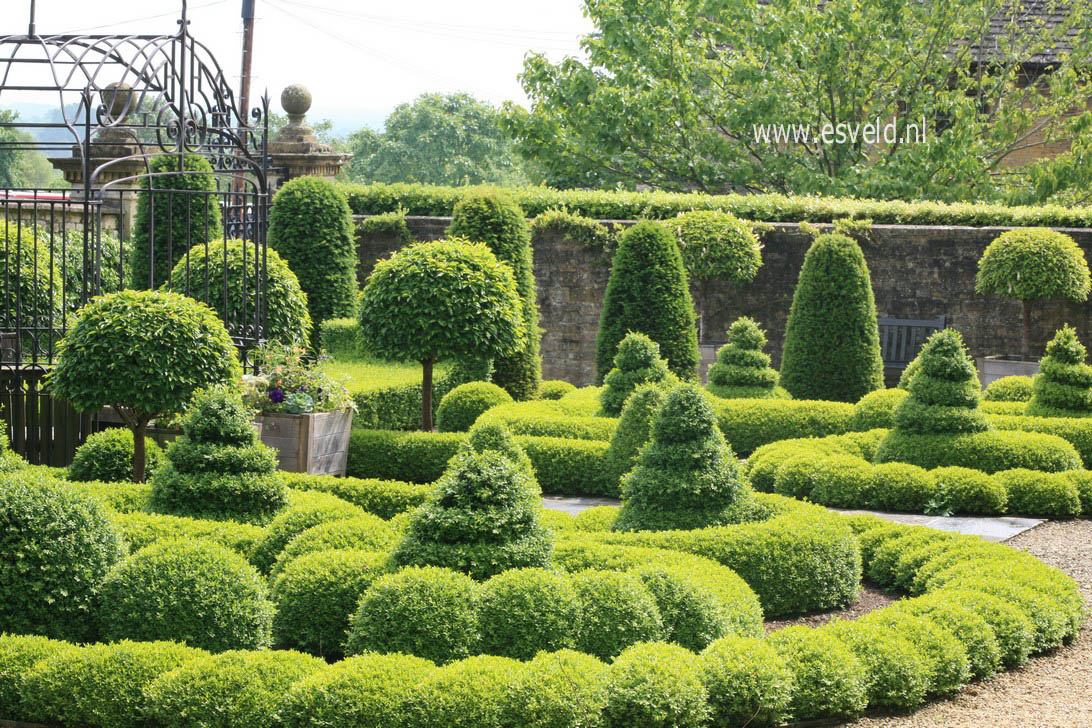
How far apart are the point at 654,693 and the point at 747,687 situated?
53 centimetres

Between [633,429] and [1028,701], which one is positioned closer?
[1028,701]

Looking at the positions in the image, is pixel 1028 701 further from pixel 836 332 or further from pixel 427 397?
pixel 836 332

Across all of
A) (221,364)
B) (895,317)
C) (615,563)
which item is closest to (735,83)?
(895,317)

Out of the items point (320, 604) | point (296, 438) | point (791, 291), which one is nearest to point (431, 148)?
point (791, 291)

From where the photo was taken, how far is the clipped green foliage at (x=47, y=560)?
6.23 m

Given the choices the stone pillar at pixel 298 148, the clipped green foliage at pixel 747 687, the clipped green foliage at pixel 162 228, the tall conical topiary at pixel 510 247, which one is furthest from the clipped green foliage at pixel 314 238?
the clipped green foliage at pixel 747 687

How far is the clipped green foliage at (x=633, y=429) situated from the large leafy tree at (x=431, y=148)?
174ft

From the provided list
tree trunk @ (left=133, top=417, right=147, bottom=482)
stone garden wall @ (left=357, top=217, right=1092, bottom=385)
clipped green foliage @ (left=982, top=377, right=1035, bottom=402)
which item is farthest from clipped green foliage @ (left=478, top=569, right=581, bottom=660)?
stone garden wall @ (left=357, top=217, right=1092, bottom=385)

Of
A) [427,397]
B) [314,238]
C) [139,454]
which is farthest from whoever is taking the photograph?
[314,238]

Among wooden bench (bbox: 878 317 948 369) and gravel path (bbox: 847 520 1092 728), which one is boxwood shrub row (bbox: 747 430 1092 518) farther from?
wooden bench (bbox: 878 317 948 369)

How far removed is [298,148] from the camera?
1998cm

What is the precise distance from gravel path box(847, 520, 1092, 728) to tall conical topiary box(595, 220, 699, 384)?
8.41 meters

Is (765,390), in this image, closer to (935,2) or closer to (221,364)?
(221,364)

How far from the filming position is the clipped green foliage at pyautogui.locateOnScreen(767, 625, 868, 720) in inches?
233
